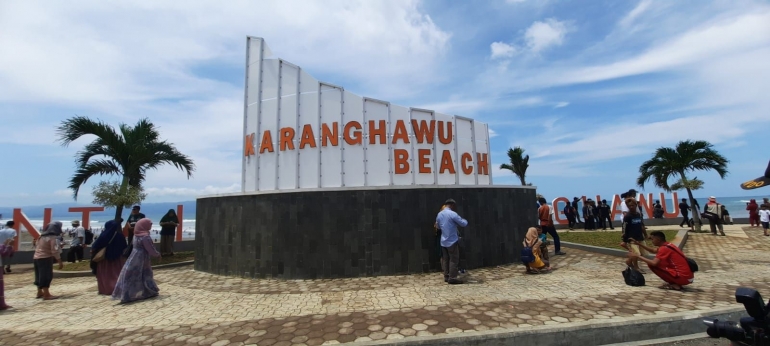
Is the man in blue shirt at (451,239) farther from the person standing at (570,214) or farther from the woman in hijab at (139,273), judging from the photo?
the person standing at (570,214)

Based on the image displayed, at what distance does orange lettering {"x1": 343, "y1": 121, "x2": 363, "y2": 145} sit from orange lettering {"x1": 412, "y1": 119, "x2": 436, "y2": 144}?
1.42 metres

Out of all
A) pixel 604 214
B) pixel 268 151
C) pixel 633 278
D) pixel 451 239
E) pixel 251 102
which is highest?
pixel 251 102

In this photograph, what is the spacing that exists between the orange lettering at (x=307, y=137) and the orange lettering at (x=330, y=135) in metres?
0.27

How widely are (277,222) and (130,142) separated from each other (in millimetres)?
9015

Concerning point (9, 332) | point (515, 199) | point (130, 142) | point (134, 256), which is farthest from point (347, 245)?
point (130, 142)

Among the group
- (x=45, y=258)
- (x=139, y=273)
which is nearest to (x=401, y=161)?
(x=139, y=273)

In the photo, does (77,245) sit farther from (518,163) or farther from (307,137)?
(518,163)

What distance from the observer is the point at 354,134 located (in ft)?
29.8

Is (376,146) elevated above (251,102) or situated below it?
below

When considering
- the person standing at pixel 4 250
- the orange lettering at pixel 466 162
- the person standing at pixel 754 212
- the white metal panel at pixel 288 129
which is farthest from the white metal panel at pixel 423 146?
the person standing at pixel 754 212

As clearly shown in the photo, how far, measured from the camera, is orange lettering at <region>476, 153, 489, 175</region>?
33.4 ft

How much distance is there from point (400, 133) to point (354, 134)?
3.88 ft

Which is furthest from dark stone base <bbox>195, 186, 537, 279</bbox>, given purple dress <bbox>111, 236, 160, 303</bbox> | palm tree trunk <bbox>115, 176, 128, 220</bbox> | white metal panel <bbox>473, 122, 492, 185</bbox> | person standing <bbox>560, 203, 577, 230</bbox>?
person standing <bbox>560, 203, 577, 230</bbox>

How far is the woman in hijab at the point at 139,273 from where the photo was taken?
688cm
